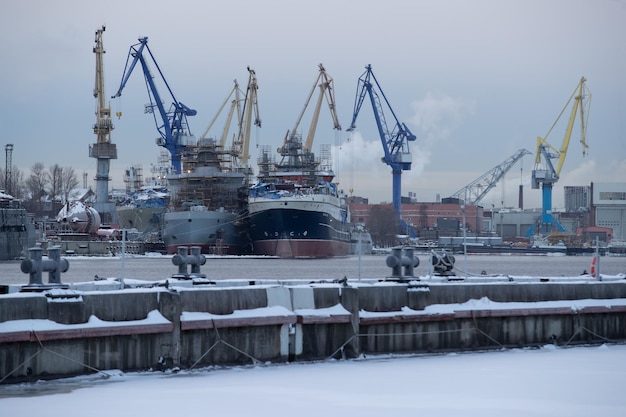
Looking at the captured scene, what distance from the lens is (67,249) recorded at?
133625mm

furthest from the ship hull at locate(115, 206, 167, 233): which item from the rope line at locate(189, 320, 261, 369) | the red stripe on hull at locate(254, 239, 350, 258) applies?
the rope line at locate(189, 320, 261, 369)

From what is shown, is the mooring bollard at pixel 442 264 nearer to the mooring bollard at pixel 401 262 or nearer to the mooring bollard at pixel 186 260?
the mooring bollard at pixel 401 262

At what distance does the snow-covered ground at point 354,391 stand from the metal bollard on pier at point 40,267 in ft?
8.30

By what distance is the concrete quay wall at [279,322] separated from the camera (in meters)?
21.4

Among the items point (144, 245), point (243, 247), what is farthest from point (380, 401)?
point (144, 245)

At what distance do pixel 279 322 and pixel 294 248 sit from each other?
9933cm

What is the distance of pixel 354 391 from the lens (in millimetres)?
20781

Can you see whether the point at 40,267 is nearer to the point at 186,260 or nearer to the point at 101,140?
the point at 186,260

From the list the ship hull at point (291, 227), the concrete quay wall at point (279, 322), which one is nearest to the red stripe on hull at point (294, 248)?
the ship hull at point (291, 227)

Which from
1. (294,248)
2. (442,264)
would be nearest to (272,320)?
(442,264)

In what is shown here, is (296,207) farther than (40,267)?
Yes

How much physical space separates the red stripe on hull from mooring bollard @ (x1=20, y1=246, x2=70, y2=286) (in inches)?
3913

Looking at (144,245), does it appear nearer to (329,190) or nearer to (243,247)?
(243,247)

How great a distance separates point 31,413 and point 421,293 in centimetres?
1192
